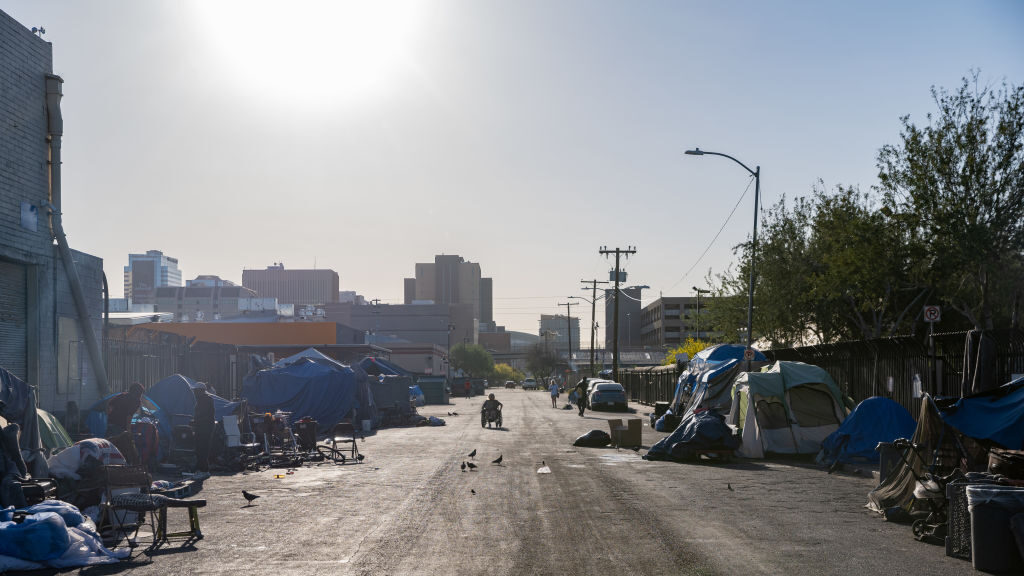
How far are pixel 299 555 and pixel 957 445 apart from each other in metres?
8.73

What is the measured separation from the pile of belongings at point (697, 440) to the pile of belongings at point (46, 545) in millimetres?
13669

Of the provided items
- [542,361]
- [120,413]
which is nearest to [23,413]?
[120,413]

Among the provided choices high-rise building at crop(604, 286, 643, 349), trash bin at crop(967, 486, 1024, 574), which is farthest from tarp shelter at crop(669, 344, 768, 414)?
high-rise building at crop(604, 286, 643, 349)

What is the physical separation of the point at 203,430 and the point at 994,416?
15.1 meters

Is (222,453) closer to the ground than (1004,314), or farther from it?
closer to the ground

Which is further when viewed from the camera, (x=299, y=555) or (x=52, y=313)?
(x=52, y=313)

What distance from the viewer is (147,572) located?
852cm

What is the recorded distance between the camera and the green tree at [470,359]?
156000 mm

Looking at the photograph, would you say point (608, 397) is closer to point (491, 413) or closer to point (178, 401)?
point (491, 413)

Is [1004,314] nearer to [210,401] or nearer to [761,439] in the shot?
[761,439]

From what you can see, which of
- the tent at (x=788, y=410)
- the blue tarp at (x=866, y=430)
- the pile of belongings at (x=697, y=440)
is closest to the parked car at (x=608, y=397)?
the tent at (x=788, y=410)

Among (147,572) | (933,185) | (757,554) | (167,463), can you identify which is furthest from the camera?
(933,185)

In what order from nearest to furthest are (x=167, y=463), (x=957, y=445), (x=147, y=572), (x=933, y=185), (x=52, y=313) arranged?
(x=147, y=572) → (x=957, y=445) → (x=167, y=463) → (x=52, y=313) → (x=933, y=185)

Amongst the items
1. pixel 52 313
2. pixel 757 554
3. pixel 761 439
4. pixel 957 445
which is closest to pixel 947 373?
pixel 761 439
